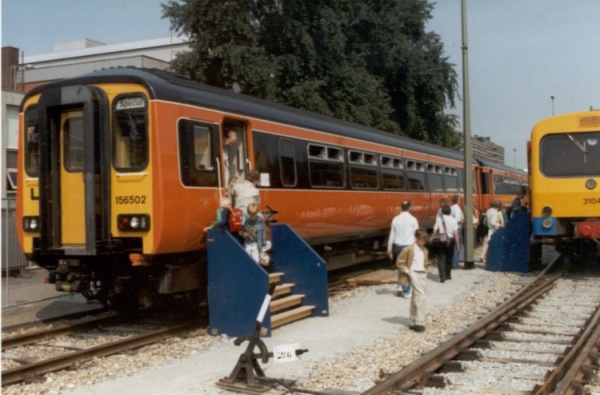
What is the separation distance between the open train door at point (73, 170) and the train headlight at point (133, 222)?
0.22 meters

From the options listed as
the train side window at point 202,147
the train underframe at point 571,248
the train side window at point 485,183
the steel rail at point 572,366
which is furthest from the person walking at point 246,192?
the train side window at point 485,183

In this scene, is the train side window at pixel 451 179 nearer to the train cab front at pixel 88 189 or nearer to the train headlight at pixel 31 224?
the train cab front at pixel 88 189

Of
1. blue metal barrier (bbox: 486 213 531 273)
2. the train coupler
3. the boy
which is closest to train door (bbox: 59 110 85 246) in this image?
the boy

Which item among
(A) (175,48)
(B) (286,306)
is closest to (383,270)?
(B) (286,306)

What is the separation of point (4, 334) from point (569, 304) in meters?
8.67

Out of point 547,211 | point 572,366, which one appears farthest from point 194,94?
point 547,211

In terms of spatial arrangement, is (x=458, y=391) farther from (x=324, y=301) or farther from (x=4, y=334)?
(x=4, y=334)

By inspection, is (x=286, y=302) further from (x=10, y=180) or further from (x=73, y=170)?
(x=10, y=180)

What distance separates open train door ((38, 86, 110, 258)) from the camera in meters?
8.94

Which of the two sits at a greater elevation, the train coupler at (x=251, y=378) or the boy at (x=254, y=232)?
the boy at (x=254, y=232)

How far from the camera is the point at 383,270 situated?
17.1 m

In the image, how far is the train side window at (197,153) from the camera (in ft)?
30.0

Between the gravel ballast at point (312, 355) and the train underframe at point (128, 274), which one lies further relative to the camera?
the train underframe at point (128, 274)

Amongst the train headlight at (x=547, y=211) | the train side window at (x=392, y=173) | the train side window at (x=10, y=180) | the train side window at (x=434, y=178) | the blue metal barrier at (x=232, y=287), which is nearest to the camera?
the blue metal barrier at (x=232, y=287)
